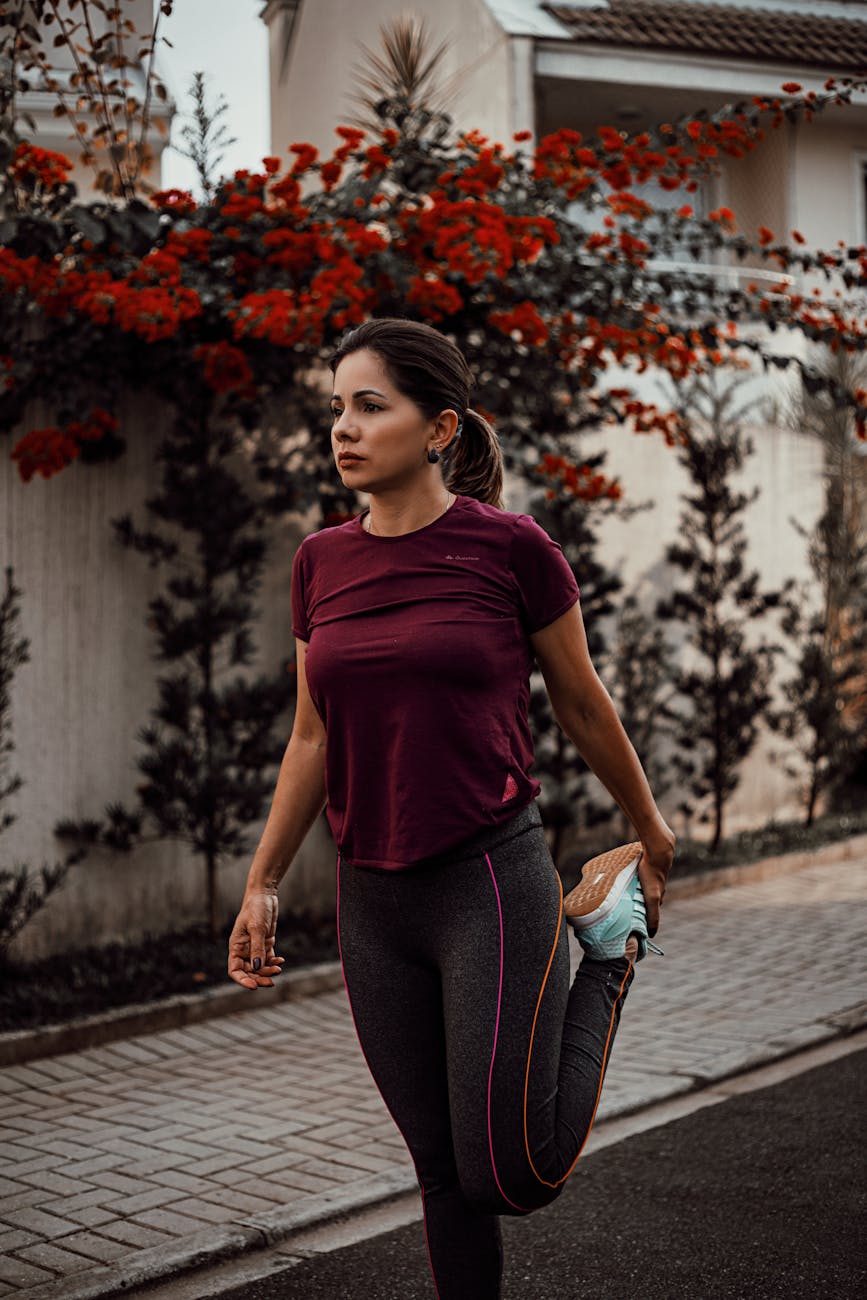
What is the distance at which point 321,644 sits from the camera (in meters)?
Result: 2.73

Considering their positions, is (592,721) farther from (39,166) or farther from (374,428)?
(39,166)

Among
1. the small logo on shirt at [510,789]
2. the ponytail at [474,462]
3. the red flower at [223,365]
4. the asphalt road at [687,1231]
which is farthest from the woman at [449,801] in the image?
the red flower at [223,365]

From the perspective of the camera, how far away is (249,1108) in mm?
5270

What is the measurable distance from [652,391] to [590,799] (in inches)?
190

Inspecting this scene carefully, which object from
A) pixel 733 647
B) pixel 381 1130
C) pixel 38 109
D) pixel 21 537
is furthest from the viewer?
pixel 38 109

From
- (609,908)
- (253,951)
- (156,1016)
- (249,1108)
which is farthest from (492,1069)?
(156,1016)

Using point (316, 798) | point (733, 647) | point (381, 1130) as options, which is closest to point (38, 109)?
point (733, 647)

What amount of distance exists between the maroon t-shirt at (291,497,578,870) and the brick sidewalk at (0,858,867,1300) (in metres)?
1.85

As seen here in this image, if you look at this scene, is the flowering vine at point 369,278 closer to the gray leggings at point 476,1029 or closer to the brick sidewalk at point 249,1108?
the brick sidewalk at point 249,1108

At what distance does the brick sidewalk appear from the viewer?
4102 mm

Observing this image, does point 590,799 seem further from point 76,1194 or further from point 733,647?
point 76,1194

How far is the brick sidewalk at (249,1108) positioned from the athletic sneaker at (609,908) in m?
1.75

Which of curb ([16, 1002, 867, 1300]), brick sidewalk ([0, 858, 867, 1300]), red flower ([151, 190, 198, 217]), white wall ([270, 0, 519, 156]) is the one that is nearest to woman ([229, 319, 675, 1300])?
curb ([16, 1002, 867, 1300])

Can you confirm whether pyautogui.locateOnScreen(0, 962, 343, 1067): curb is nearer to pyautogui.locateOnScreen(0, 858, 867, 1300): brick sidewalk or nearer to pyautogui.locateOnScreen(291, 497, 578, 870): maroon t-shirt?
pyautogui.locateOnScreen(0, 858, 867, 1300): brick sidewalk
